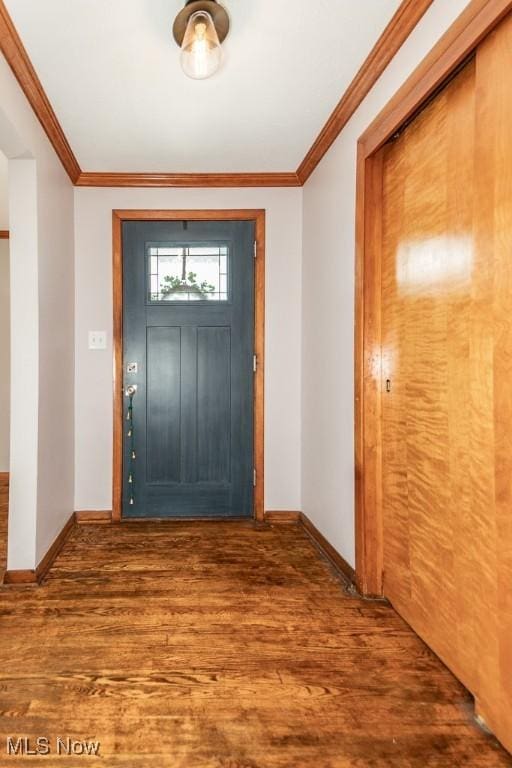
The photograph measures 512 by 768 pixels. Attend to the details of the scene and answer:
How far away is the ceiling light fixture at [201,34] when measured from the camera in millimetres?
1551

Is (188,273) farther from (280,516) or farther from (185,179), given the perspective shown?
(280,516)

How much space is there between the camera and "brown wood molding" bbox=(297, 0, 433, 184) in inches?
62.7

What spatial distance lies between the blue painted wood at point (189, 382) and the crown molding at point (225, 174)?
0.29 m

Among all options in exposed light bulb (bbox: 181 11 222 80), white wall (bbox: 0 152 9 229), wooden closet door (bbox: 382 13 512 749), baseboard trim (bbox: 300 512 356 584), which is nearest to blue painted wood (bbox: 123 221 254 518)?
baseboard trim (bbox: 300 512 356 584)

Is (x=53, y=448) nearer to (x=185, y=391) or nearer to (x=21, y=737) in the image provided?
(x=185, y=391)

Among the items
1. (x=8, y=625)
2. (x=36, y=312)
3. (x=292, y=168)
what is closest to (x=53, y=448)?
(x=36, y=312)

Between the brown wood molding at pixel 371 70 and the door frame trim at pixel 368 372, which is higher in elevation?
the brown wood molding at pixel 371 70

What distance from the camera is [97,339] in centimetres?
309

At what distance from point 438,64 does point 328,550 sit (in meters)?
2.25

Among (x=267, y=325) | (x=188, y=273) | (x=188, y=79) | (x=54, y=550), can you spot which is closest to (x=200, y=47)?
(x=188, y=79)

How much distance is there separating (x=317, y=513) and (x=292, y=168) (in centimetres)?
224

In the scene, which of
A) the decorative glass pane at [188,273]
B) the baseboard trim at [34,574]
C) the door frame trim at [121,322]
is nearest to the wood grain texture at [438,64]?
the door frame trim at [121,322]

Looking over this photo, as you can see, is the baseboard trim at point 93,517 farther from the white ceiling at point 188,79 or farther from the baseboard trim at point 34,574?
the white ceiling at point 188,79

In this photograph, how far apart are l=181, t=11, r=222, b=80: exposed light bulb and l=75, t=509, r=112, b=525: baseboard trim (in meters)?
2.62
